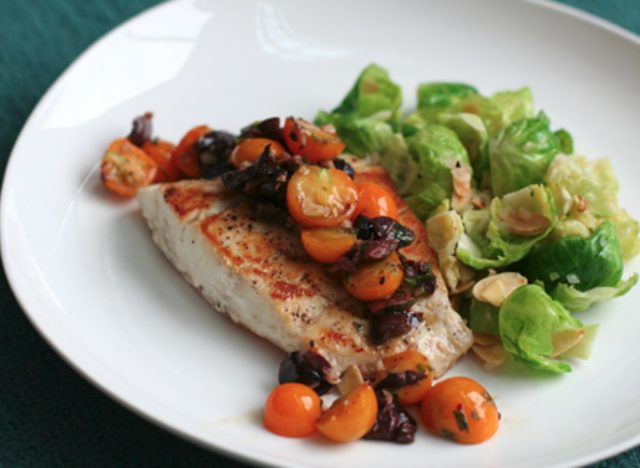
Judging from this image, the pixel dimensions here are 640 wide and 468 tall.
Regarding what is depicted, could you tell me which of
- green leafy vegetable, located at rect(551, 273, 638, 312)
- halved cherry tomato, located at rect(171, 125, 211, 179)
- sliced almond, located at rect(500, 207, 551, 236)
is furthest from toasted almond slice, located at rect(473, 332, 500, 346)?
halved cherry tomato, located at rect(171, 125, 211, 179)

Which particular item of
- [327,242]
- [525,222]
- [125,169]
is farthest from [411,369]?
[125,169]

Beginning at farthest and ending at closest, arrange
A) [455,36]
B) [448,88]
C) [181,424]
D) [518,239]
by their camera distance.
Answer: [455,36] < [448,88] < [518,239] < [181,424]

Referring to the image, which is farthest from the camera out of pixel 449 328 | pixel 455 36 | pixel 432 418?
pixel 455 36

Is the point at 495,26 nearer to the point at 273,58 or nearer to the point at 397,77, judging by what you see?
the point at 397,77

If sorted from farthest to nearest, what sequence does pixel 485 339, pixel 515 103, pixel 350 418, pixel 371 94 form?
pixel 371 94 < pixel 515 103 < pixel 485 339 < pixel 350 418

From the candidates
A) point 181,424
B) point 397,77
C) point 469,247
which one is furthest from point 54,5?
point 181,424

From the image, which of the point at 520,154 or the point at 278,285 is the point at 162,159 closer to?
the point at 278,285
